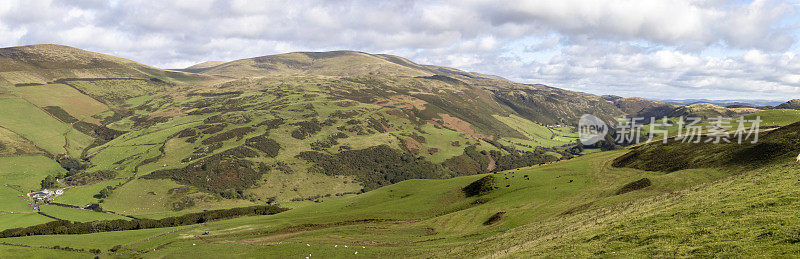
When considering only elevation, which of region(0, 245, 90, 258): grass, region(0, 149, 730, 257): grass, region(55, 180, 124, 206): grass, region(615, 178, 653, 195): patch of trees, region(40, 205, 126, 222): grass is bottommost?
region(40, 205, 126, 222): grass

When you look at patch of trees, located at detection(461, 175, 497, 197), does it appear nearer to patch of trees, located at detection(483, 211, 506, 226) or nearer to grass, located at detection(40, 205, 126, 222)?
patch of trees, located at detection(483, 211, 506, 226)

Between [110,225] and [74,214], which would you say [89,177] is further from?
[110,225]

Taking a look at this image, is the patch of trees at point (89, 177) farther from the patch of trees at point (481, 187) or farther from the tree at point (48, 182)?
the patch of trees at point (481, 187)

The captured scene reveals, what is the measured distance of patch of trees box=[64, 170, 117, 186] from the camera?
594 ft

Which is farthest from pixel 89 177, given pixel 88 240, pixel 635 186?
pixel 635 186

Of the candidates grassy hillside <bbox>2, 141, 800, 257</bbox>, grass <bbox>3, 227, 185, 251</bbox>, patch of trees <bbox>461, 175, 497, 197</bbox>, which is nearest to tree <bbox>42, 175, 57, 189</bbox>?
grass <bbox>3, 227, 185, 251</bbox>

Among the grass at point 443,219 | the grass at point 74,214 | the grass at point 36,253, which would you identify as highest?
the grass at point 443,219

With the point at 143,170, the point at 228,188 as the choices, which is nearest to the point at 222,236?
the point at 228,188

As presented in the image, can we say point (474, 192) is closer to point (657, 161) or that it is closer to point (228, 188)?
point (657, 161)

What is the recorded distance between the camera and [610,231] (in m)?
34.2

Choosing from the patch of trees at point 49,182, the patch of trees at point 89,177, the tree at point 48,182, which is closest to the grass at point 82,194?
the patch of trees at point 89,177

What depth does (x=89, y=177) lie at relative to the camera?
186m

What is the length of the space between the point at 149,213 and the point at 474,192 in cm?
14003

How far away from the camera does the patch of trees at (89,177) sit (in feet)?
594
